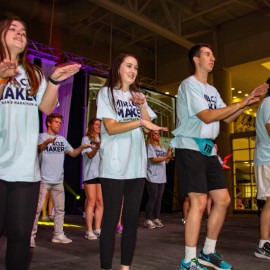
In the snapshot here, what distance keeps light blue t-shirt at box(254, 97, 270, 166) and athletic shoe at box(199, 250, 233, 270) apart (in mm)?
1104

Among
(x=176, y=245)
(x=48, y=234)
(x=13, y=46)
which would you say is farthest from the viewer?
(x=48, y=234)

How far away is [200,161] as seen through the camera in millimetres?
2455

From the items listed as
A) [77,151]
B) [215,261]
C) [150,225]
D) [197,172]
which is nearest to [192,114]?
[197,172]

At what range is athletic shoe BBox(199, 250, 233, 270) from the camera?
94.6 inches

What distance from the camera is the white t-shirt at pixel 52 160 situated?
392 centimetres

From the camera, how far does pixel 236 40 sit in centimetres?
1110

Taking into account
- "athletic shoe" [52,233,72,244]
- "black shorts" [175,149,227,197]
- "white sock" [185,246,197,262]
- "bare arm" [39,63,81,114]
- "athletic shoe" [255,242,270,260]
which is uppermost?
"bare arm" [39,63,81,114]

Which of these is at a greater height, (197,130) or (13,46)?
(13,46)

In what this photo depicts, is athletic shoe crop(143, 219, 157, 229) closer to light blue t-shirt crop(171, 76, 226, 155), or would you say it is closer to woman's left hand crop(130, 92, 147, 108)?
light blue t-shirt crop(171, 76, 226, 155)

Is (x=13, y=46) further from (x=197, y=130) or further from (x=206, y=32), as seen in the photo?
(x=206, y=32)

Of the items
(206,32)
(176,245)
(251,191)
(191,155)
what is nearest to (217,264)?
(191,155)

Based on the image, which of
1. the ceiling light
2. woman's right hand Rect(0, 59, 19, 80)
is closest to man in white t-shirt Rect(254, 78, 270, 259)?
woman's right hand Rect(0, 59, 19, 80)

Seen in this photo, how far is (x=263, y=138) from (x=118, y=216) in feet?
5.85

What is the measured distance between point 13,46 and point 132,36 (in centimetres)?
1033
